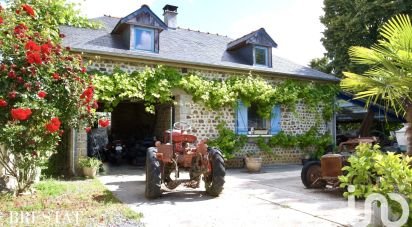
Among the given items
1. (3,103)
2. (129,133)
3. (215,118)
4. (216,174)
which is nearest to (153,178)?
(216,174)

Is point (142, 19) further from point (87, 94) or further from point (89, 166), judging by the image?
point (87, 94)

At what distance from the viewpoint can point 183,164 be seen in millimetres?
6402

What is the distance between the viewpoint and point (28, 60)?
5.23 metres

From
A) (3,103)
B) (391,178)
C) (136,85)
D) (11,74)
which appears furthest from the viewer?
(136,85)

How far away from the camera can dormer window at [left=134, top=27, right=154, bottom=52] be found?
10.5 metres

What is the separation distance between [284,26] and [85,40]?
298 inches

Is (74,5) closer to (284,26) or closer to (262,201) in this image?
(262,201)

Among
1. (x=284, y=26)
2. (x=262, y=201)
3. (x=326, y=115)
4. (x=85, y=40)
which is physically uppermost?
(x=284, y=26)

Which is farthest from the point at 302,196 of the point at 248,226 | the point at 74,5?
the point at 74,5

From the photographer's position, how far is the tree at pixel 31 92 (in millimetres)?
5285

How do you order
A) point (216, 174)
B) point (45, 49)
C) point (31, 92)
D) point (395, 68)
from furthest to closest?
point (216, 174) < point (31, 92) < point (45, 49) < point (395, 68)

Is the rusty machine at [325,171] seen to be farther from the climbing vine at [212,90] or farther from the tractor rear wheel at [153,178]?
the climbing vine at [212,90]

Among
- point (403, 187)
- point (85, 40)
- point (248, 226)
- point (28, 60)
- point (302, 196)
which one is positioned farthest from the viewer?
point (85, 40)

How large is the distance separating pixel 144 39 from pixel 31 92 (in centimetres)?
559
